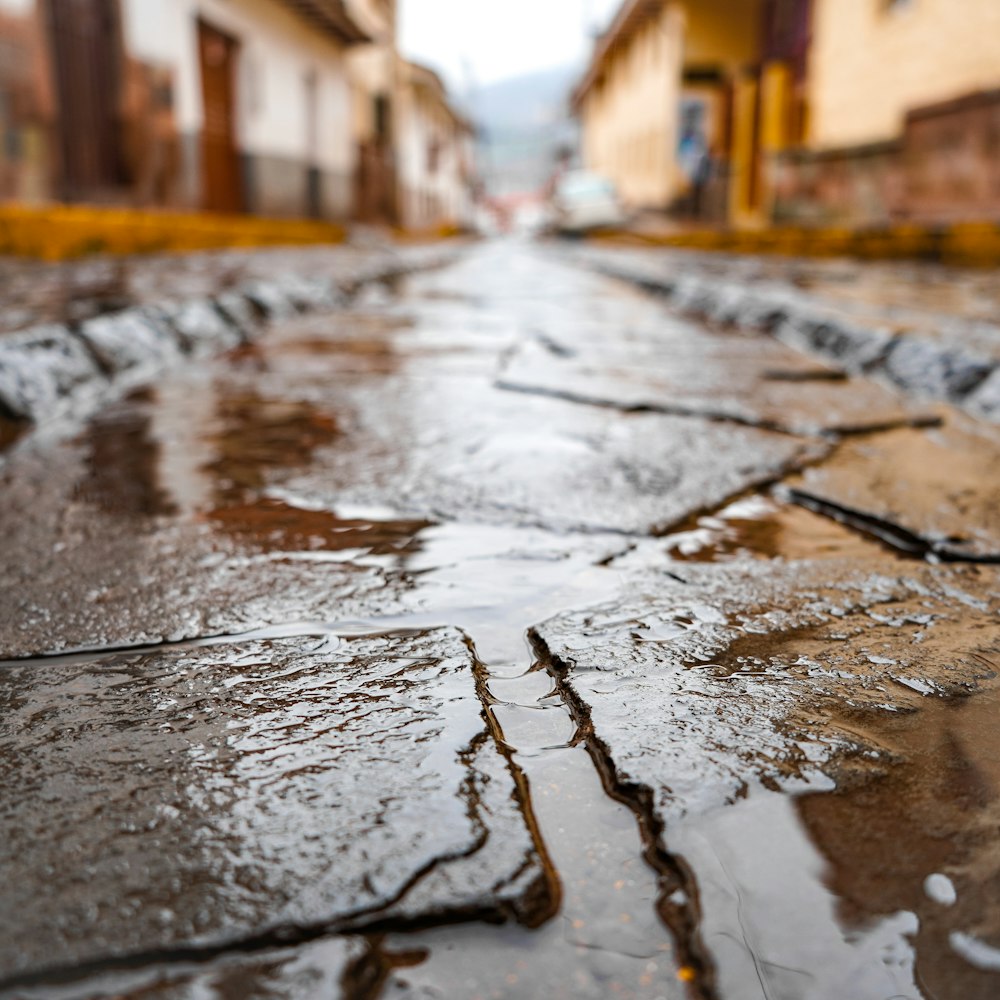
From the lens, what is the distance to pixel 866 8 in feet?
27.6

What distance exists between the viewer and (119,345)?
244 cm

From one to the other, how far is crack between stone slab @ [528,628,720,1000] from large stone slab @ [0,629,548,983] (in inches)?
2.8

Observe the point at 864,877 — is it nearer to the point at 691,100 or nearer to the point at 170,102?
the point at 170,102

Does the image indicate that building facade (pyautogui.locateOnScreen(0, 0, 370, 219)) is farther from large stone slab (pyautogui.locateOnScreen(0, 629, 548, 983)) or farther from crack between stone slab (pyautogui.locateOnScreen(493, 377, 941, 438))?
large stone slab (pyautogui.locateOnScreen(0, 629, 548, 983))

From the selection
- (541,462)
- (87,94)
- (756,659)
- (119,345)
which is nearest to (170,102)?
(87,94)

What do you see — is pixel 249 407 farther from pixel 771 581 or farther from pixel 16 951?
pixel 16 951

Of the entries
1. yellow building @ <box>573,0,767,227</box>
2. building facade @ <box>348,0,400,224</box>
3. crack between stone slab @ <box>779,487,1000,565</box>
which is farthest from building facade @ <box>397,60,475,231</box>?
crack between stone slab @ <box>779,487,1000,565</box>

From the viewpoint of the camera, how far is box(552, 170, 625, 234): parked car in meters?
16.2

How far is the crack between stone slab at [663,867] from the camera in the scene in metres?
0.50

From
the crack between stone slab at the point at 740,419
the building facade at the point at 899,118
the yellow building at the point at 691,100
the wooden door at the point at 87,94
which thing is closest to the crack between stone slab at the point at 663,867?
the crack between stone slab at the point at 740,419

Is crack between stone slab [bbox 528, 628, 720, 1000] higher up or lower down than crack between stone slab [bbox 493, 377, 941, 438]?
lower down

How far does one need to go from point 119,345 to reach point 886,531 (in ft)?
6.44

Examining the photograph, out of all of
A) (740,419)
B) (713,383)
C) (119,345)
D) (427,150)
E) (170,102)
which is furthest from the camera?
(427,150)

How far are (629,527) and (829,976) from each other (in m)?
0.77
